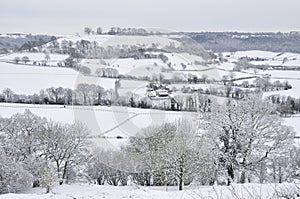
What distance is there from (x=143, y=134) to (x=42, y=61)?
6342cm

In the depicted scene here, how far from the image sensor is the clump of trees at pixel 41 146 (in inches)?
894

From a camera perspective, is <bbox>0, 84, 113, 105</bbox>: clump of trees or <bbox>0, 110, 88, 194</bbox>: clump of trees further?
<bbox>0, 84, 113, 105</bbox>: clump of trees

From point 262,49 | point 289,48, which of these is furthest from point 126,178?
point 262,49

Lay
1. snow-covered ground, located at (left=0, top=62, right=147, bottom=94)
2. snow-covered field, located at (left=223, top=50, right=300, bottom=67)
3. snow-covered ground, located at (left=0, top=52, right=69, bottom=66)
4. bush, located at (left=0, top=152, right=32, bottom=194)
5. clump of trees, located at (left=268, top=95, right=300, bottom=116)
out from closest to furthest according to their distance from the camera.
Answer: bush, located at (left=0, top=152, right=32, bottom=194) < snow-covered ground, located at (left=0, top=62, right=147, bottom=94) < clump of trees, located at (left=268, top=95, right=300, bottom=116) < snow-covered ground, located at (left=0, top=52, right=69, bottom=66) < snow-covered field, located at (left=223, top=50, right=300, bottom=67)

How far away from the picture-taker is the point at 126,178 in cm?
2694

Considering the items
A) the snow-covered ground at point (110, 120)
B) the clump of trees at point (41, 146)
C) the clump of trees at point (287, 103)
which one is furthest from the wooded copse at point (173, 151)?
the clump of trees at point (287, 103)

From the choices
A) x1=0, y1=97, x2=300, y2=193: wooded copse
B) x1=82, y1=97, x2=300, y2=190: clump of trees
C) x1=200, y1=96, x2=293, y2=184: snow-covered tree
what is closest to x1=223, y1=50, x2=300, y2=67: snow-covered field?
x1=0, y1=97, x2=300, y2=193: wooded copse

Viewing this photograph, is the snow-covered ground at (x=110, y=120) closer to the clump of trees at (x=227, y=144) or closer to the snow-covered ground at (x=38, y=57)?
the clump of trees at (x=227, y=144)

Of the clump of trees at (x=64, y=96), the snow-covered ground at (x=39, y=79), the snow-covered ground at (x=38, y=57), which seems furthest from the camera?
the snow-covered ground at (x=38, y=57)

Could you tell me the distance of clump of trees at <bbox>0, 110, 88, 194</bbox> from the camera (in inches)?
894

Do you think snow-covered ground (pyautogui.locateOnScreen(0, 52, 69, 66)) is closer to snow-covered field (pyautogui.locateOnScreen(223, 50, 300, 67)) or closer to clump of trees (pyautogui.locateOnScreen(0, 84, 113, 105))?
clump of trees (pyautogui.locateOnScreen(0, 84, 113, 105))

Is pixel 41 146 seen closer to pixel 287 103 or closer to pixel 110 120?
pixel 110 120

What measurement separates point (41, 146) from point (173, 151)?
11.0 metres

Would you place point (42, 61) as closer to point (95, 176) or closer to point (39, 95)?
point (39, 95)
